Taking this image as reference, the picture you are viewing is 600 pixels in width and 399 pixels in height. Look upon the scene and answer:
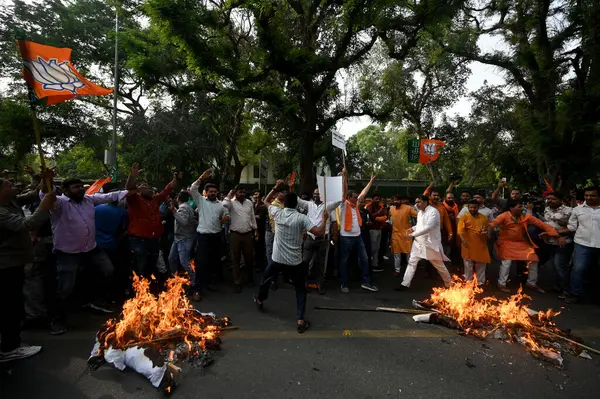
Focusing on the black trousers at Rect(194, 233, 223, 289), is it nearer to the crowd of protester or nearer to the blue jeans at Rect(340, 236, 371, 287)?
the crowd of protester

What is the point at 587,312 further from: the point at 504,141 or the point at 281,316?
the point at 504,141

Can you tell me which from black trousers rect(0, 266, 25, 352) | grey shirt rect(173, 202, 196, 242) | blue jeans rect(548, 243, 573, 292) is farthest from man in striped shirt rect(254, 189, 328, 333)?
blue jeans rect(548, 243, 573, 292)

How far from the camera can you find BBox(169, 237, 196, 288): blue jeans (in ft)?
18.1

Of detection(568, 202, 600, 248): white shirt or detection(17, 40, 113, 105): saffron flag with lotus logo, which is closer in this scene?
detection(17, 40, 113, 105): saffron flag with lotus logo

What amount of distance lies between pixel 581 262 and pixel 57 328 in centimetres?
789

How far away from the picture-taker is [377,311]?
4.93 meters

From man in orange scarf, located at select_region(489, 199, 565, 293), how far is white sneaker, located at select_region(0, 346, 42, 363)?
6.95 metres

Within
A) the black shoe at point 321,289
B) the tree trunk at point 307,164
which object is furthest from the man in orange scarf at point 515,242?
the tree trunk at point 307,164

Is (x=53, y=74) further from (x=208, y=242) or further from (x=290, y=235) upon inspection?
(x=290, y=235)

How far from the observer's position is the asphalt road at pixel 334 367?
2955mm

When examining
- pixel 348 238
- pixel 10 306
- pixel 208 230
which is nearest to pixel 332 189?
pixel 348 238

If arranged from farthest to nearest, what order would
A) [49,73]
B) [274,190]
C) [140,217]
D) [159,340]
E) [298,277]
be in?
1. [274,190]
2. [140,217]
3. [298,277]
4. [49,73]
5. [159,340]

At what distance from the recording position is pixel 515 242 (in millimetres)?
6090

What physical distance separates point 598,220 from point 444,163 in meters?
20.4
